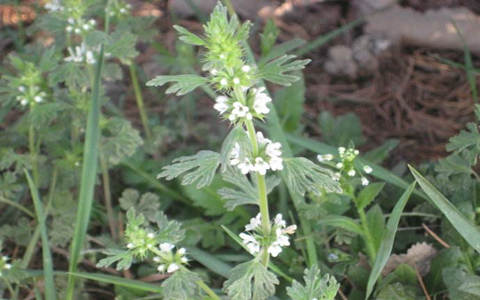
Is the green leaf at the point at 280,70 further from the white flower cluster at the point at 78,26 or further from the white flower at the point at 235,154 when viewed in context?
the white flower cluster at the point at 78,26

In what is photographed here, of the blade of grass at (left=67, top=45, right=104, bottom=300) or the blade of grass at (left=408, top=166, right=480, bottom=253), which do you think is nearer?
the blade of grass at (left=408, top=166, right=480, bottom=253)

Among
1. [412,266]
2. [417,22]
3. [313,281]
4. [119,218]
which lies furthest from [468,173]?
[417,22]

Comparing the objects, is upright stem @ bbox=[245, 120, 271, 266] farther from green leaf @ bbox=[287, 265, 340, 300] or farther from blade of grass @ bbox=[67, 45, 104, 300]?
blade of grass @ bbox=[67, 45, 104, 300]

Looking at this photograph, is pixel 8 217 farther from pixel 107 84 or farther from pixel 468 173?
pixel 468 173

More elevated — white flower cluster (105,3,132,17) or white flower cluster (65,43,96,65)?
white flower cluster (105,3,132,17)

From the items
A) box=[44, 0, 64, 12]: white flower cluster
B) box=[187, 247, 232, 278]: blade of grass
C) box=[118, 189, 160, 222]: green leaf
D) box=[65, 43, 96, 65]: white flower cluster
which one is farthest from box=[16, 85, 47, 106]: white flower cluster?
box=[187, 247, 232, 278]: blade of grass
